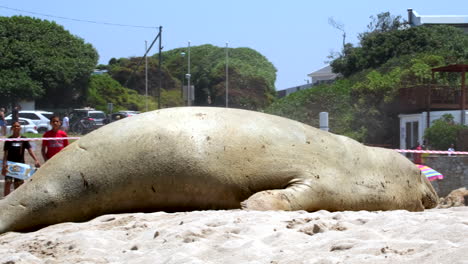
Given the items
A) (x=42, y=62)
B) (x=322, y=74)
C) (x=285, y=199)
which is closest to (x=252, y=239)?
(x=285, y=199)

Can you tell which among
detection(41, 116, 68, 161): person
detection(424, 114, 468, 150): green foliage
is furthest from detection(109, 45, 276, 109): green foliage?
detection(41, 116, 68, 161): person

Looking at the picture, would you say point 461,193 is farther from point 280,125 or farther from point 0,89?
point 0,89

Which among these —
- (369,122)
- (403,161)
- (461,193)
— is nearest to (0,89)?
(369,122)

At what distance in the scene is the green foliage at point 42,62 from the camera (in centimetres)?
4941

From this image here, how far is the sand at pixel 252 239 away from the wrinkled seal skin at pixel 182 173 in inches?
14.2

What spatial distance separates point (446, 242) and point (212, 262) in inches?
48.8

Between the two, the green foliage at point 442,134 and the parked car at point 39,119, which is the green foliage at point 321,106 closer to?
the green foliage at point 442,134

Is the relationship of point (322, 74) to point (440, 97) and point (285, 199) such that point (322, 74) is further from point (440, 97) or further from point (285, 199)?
point (285, 199)

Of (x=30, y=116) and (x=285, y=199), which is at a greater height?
(x=30, y=116)

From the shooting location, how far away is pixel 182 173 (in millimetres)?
6078

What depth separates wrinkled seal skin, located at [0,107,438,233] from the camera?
20.0 feet

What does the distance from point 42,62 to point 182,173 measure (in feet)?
155

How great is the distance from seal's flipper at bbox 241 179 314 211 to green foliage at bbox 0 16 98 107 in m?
44.2

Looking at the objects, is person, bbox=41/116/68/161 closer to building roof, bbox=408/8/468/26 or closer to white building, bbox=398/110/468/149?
white building, bbox=398/110/468/149
